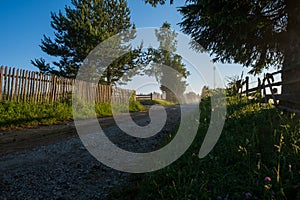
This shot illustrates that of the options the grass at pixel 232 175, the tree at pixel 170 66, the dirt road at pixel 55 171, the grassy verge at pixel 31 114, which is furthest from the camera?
the tree at pixel 170 66

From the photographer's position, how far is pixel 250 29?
822 centimetres

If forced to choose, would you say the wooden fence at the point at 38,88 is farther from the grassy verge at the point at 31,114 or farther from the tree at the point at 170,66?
the tree at the point at 170,66

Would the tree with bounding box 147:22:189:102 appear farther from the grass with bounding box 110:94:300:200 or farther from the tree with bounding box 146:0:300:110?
the grass with bounding box 110:94:300:200

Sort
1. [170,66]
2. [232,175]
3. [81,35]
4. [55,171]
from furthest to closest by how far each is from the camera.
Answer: [170,66] → [81,35] → [55,171] → [232,175]

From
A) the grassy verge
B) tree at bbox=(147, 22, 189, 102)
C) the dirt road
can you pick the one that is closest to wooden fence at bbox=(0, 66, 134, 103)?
the grassy verge

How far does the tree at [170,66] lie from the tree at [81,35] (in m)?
15.8

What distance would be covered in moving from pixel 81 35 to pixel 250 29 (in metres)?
19.5

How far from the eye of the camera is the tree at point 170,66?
41.2m

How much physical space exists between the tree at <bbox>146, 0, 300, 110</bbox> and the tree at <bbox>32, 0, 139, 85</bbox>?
1481cm

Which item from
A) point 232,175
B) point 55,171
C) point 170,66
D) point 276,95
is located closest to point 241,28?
point 276,95

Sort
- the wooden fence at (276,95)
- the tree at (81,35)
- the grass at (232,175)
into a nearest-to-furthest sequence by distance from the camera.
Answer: the grass at (232,175), the wooden fence at (276,95), the tree at (81,35)

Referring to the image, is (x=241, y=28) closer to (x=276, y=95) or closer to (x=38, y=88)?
(x=276, y=95)

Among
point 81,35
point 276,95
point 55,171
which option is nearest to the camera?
point 55,171

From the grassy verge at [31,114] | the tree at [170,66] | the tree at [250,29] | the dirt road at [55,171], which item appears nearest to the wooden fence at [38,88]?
the grassy verge at [31,114]
